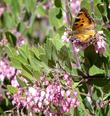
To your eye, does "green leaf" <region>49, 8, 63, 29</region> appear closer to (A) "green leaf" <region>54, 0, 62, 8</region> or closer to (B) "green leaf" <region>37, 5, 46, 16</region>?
(A) "green leaf" <region>54, 0, 62, 8</region>

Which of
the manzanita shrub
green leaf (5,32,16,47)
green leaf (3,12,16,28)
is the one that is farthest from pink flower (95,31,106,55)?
green leaf (3,12,16,28)

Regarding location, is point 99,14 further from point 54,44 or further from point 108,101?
point 108,101

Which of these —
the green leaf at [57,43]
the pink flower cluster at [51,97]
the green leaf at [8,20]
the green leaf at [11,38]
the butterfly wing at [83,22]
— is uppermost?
the green leaf at [8,20]

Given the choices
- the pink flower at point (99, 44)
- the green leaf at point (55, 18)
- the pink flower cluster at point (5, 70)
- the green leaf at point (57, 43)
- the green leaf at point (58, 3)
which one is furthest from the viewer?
the green leaf at point (55, 18)

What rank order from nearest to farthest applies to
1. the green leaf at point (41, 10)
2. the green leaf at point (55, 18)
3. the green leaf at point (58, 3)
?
the green leaf at point (58, 3) → the green leaf at point (55, 18) → the green leaf at point (41, 10)

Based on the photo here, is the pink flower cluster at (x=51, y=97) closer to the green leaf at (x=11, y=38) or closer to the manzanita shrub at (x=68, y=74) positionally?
the manzanita shrub at (x=68, y=74)

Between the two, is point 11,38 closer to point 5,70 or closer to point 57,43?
point 5,70

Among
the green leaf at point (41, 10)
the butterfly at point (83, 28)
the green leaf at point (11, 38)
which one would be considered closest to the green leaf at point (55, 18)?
the green leaf at point (11, 38)
